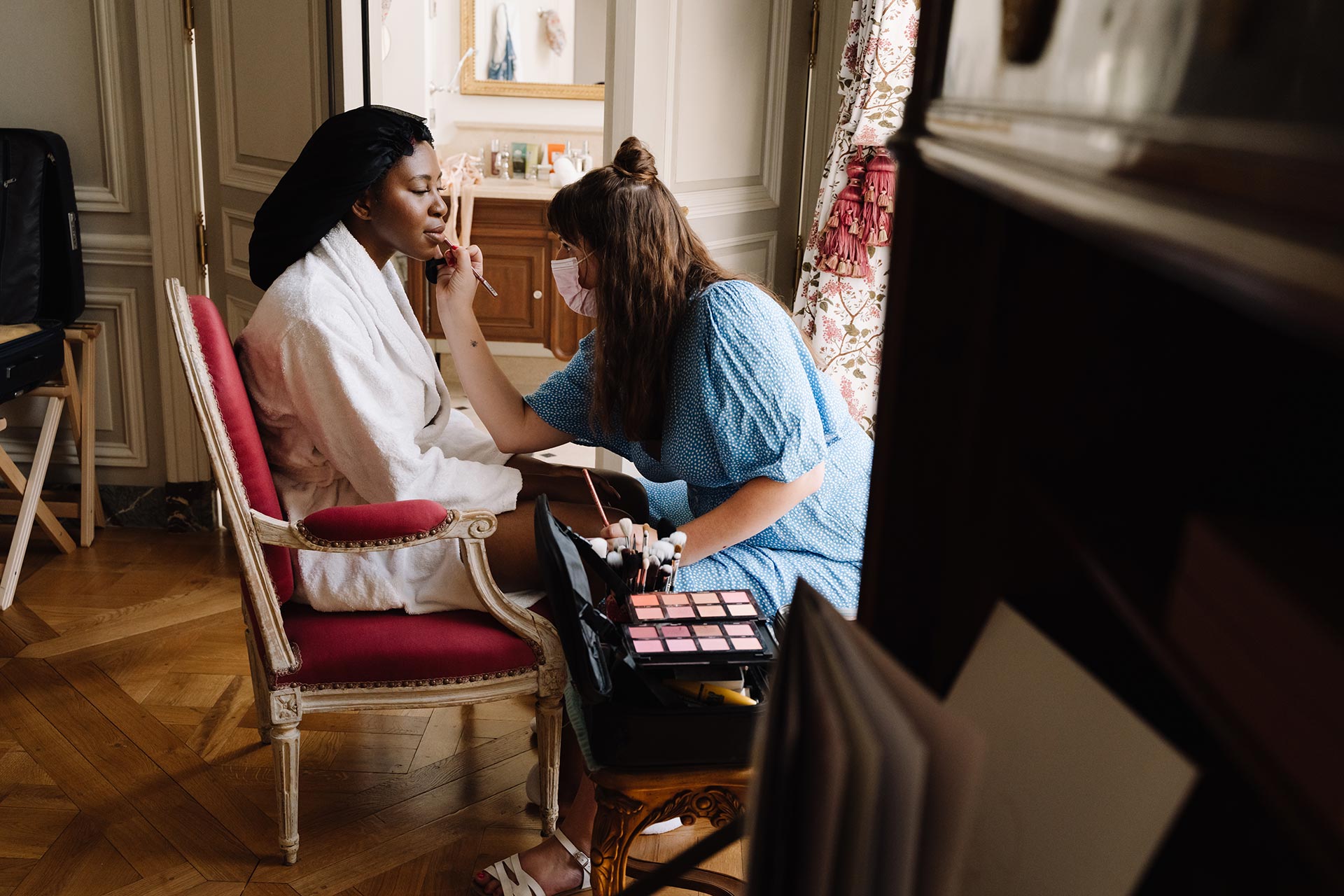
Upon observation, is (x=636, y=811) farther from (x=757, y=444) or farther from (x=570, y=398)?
(x=570, y=398)

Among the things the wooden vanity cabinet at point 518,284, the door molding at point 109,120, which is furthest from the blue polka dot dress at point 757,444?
the wooden vanity cabinet at point 518,284

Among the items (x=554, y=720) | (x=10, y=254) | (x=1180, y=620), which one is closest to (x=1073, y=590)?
(x=1180, y=620)

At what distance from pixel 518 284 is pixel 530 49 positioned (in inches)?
51.9

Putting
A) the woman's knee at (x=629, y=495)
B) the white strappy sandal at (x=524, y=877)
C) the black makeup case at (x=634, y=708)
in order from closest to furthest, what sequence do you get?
the black makeup case at (x=634, y=708), the white strappy sandal at (x=524, y=877), the woman's knee at (x=629, y=495)

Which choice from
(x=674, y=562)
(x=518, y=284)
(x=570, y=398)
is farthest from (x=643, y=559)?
(x=518, y=284)

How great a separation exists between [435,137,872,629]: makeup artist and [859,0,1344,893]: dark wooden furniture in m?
1.15

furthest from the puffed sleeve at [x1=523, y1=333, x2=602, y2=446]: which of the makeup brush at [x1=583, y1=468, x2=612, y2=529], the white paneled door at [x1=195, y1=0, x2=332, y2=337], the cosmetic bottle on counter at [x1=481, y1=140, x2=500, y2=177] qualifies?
the cosmetic bottle on counter at [x1=481, y1=140, x2=500, y2=177]

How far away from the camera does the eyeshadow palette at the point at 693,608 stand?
143 centimetres

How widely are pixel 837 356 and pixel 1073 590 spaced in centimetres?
243

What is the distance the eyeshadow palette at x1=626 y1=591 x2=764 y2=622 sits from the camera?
143cm

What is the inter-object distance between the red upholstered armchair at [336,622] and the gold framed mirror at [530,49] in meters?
4.03

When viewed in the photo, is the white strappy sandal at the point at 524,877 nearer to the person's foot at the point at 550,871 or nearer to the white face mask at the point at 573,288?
the person's foot at the point at 550,871

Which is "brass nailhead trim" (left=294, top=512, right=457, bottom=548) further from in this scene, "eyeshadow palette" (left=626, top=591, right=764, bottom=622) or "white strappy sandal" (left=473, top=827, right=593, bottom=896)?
"white strappy sandal" (left=473, top=827, right=593, bottom=896)

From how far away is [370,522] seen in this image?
1.69 m
